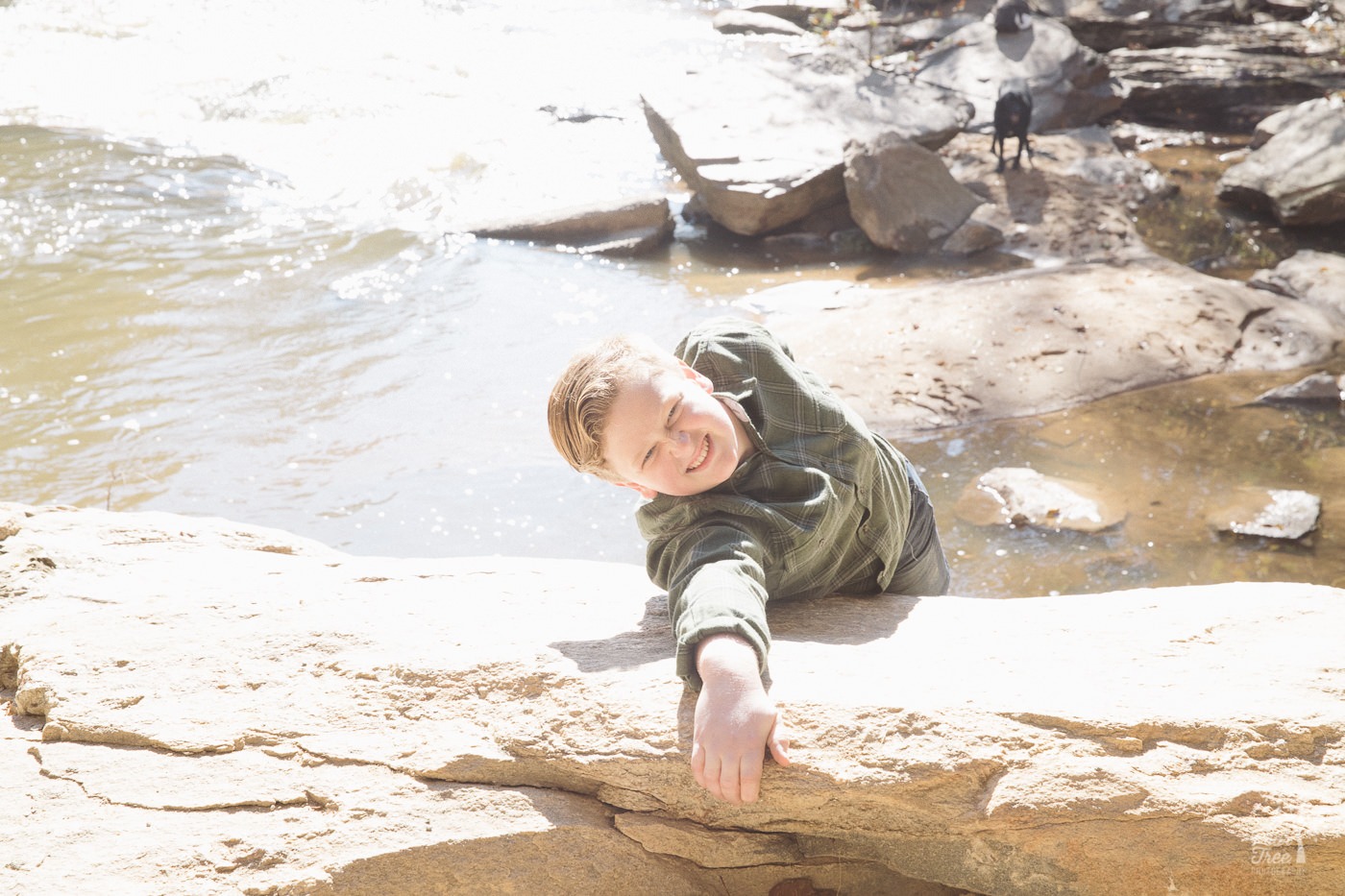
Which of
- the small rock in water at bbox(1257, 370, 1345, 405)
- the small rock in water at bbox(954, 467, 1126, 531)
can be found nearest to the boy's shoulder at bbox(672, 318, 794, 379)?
the small rock in water at bbox(954, 467, 1126, 531)

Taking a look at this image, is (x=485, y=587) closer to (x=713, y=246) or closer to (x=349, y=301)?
(x=349, y=301)

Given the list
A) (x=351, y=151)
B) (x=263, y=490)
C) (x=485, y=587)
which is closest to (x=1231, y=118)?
(x=351, y=151)

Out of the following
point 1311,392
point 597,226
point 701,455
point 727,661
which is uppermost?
point 701,455

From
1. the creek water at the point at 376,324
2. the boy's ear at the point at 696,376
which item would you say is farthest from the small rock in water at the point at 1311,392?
the boy's ear at the point at 696,376

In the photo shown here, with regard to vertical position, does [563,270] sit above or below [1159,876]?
below

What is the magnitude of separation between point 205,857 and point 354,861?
0.22 meters

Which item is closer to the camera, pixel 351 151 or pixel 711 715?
pixel 711 715

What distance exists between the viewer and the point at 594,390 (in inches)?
72.1

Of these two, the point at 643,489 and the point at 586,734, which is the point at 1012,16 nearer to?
the point at 643,489

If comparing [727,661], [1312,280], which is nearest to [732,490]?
[727,661]

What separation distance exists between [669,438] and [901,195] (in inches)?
222

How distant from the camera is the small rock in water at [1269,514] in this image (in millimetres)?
4023

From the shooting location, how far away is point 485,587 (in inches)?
90.8

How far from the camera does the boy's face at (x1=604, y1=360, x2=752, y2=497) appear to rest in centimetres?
184
